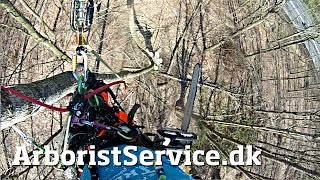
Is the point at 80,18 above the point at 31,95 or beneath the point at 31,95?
above

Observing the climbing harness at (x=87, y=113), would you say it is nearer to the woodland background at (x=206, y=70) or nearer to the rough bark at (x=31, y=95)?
the rough bark at (x=31, y=95)

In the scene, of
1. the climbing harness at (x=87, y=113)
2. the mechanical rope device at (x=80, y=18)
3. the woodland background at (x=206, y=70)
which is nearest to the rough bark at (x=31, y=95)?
the climbing harness at (x=87, y=113)

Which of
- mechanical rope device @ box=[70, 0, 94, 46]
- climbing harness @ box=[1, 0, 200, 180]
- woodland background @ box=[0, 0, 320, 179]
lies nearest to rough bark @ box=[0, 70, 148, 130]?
climbing harness @ box=[1, 0, 200, 180]

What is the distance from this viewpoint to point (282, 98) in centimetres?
362

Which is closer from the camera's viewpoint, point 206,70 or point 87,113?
point 87,113

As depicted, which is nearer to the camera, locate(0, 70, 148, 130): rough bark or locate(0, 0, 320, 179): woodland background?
locate(0, 70, 148, 130): rough bark

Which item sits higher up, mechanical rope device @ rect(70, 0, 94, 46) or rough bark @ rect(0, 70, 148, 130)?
mechanical rope device @ rect(70, 0, 94, 46)

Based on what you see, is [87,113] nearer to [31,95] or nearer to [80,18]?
[31,95]

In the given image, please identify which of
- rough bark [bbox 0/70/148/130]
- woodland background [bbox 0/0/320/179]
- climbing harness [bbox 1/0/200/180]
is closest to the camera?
rough bark [bbox 0/70/148/130]

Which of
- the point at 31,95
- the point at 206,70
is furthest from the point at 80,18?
the point at 206,70

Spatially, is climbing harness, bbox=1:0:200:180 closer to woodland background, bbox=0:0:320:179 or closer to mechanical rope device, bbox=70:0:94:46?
mechanical rope device, bbox=70:0:94:46

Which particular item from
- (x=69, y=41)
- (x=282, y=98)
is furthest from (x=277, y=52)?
(x=69, y=41)

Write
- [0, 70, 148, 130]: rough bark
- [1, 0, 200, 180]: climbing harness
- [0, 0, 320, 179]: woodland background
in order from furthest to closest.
→ [0, 0, 320, 179]: woodland background, [1, 0, 200, 180]: climbing harness, [0, 70, 148, 130]: rough bark

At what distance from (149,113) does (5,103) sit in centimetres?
175
